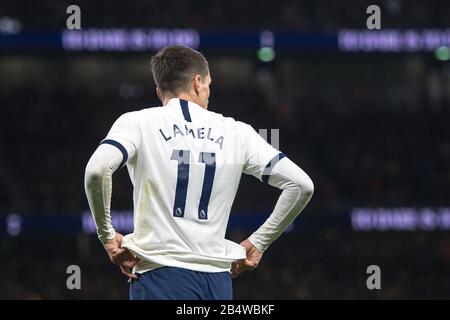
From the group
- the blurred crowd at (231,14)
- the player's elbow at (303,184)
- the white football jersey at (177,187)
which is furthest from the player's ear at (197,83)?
the blurred crowd at (231,14)

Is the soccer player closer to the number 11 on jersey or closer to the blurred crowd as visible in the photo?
the number 11 on jersey

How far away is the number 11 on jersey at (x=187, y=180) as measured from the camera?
11.9 ft

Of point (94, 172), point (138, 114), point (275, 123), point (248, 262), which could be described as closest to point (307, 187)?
point (248, 262)

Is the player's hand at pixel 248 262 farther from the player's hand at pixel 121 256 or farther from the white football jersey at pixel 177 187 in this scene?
the player's hand at pixel 121 256

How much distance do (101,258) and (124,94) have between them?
341cm

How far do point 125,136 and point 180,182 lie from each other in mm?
257

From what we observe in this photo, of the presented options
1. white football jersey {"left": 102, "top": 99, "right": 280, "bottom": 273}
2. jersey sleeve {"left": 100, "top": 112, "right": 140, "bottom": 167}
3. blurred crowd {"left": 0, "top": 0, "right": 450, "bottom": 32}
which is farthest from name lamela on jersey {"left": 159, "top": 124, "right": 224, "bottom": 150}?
blurred crowd {"left": 0, "top": 0, "right": 450, "bottom": 32}

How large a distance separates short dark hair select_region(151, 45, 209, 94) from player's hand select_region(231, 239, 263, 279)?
64 centimetres

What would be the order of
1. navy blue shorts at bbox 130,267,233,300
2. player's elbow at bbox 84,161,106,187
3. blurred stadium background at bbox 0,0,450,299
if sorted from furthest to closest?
blurred stadium background at bbox 0,0,450,299 → navy blue shorts at bbox 130,267,233,300 → player's elbow at bbox 84,161,106,187

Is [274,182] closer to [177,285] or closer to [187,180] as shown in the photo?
[187,180]

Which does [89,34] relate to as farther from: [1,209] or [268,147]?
[268,147]

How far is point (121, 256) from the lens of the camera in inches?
142

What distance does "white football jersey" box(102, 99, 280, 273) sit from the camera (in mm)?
3588

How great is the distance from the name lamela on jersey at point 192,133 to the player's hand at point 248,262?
0.42 metres
